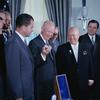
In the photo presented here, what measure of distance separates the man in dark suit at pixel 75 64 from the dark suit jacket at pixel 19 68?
1019 mm

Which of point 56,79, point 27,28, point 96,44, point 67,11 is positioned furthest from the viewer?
point 67,11

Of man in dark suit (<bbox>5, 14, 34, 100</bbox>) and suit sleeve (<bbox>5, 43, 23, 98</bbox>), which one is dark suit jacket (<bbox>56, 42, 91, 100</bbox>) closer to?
man in dark suit (<bbox>5, 14, 34, 100</bbox>)

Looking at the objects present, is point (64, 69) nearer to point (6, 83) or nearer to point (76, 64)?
point (76, 64)

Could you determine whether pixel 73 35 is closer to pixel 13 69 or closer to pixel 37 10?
pixel 13 69

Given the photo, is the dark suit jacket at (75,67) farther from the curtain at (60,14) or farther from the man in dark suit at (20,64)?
the curtain at (60,14)

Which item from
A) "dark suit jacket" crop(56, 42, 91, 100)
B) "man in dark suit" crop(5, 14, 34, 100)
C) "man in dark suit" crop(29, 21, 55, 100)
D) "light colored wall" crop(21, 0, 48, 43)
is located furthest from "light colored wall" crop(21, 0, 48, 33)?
"man in dark suit" crop(5, 14, 34, 100)

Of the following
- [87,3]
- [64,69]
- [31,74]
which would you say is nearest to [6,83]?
[31,74]

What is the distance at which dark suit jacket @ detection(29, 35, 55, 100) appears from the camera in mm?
3559

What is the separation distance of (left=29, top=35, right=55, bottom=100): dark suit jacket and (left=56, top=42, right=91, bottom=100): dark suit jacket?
0.46 m

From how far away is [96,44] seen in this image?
4871 mm

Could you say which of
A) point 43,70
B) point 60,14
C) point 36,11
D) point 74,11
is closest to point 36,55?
point 43,70

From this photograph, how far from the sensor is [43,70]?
11.8 ft

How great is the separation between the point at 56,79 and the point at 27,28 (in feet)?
2.75

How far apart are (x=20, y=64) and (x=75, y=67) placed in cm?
123
